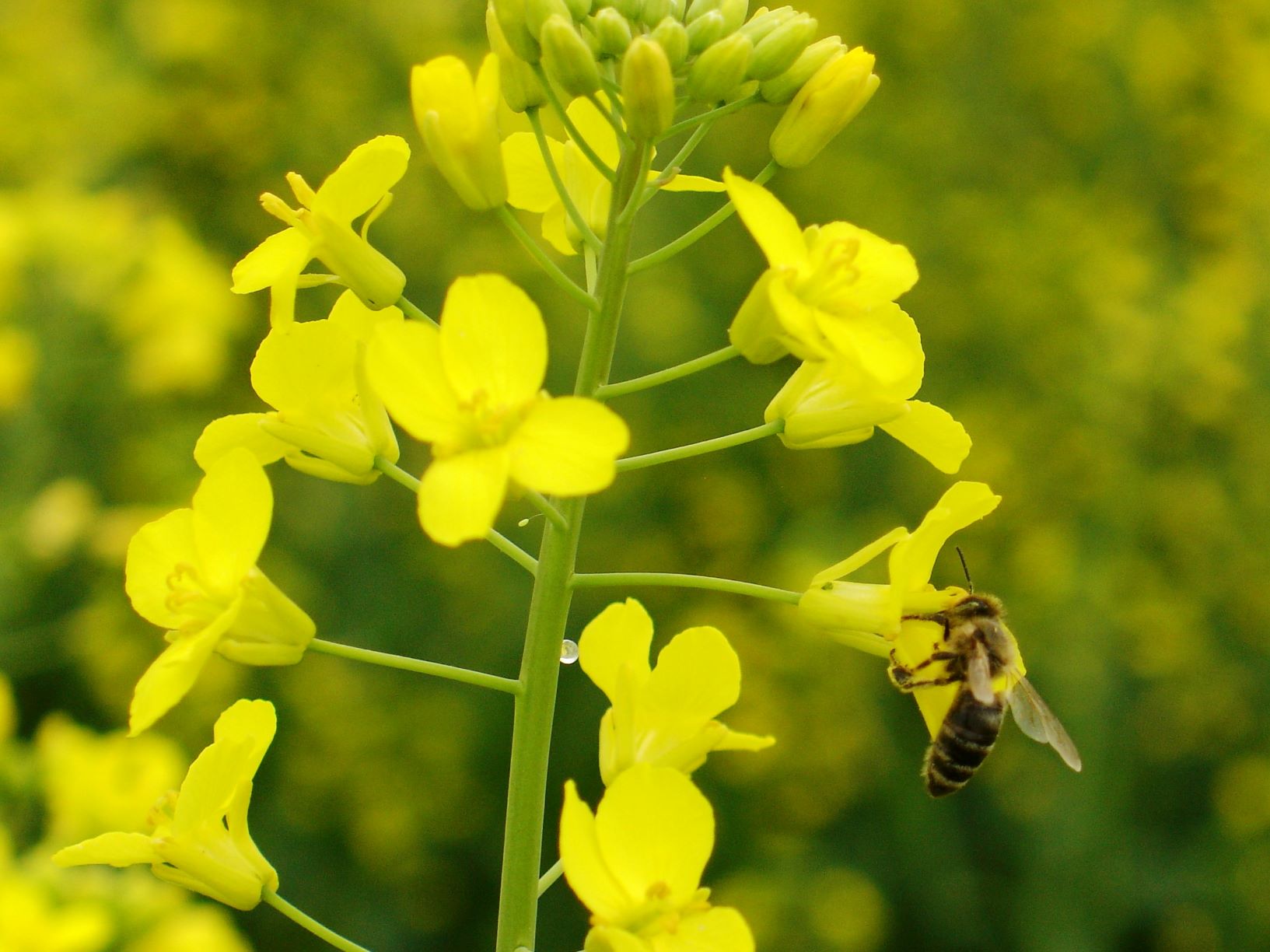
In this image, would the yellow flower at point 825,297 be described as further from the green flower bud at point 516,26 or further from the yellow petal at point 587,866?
the yellow petal at point 587,866

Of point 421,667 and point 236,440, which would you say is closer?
point 421,667

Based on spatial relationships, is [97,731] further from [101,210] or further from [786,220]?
[786,220]

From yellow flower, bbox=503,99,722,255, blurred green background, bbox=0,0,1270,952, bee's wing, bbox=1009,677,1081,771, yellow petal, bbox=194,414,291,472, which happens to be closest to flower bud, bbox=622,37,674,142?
yellow flower, bbox=503,99,722,255

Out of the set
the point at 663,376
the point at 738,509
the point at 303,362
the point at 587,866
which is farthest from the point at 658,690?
the point at 738,509

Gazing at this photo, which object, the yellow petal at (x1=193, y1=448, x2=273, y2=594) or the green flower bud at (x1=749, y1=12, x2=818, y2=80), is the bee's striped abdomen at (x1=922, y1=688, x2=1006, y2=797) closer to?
the green flower bud at (x1=749, y1=12, x2=818, y2=80)

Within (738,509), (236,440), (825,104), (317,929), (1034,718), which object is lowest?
(738,509)

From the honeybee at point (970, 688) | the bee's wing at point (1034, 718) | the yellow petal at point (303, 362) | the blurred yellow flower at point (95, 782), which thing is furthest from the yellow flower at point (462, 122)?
the blurred yellow flower at point (95, 782)

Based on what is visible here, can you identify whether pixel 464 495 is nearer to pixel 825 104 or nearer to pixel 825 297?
pixel 825 297
